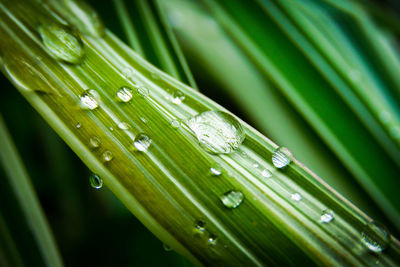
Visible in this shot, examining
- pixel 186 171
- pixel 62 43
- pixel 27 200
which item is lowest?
pixel 186 171

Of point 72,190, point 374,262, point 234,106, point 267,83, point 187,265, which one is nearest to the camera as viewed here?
point 374,262

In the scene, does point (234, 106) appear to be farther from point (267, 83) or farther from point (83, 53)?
point (83, 53)

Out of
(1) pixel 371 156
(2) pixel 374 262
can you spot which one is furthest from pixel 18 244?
(1) pixel 371 156

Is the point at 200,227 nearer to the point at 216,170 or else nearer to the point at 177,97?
the point at 216,170

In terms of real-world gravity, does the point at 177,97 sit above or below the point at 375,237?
above

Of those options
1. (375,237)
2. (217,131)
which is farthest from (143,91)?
(375,237)

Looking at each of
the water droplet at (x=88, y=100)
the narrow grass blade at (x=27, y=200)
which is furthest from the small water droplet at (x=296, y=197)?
the narrow grass blade at (x=27, y=200)

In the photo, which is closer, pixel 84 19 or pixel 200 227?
pixel 200 227
